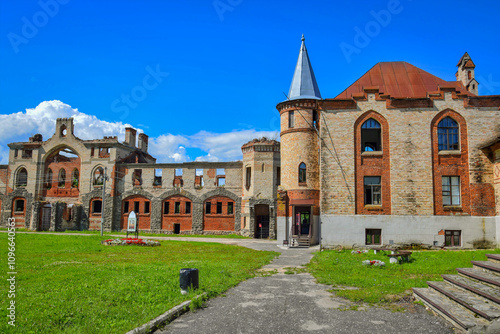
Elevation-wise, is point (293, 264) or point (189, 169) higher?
point (189, 169)

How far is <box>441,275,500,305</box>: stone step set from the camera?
7039 mm

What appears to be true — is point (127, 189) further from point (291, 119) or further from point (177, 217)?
point (291, 119)

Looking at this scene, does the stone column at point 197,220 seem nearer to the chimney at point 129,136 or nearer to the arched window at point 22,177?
the chimney at point 129,136

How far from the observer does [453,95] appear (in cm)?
2020

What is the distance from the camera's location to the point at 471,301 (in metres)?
7.14

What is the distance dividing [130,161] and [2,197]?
15902mm

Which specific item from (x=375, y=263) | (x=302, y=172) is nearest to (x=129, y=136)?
(x=302, y=172)

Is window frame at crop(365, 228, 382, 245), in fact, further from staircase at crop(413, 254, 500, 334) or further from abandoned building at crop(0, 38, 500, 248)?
staircase at crop(413, 254, 500, 334)

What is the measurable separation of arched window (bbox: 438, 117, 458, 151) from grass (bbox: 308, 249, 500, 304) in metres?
6.00

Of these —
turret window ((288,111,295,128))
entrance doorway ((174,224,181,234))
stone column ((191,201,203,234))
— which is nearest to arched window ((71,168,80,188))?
entrance doorway ((174,224,181,234))

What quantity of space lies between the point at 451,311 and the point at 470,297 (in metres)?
0.80

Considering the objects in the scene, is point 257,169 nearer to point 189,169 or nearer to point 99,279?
point 189,169

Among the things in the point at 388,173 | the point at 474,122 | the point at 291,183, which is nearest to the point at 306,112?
the point at 291,183

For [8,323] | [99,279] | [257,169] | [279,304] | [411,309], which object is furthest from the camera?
[257,169]
